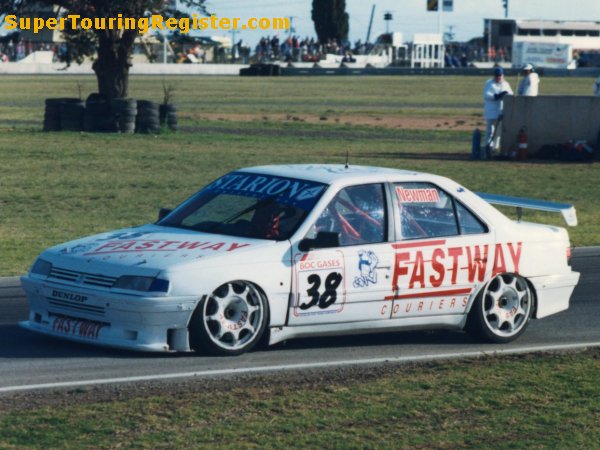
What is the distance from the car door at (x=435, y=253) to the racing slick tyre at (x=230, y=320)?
3.52 ft

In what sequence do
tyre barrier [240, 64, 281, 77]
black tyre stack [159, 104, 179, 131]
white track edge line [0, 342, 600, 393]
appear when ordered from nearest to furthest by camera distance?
1. white track edge line [0, 342, 600, 393]
2. black tyre stack [159, 104, 179, 131]
3. tyre barrier [240, 64, 281, 77]

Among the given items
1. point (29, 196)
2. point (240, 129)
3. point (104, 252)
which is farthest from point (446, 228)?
point (240, 129)

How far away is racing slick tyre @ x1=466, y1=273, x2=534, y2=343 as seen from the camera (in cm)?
956

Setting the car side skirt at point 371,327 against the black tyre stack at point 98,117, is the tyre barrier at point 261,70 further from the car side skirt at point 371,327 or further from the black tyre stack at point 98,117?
the car side skirt at point 371,327

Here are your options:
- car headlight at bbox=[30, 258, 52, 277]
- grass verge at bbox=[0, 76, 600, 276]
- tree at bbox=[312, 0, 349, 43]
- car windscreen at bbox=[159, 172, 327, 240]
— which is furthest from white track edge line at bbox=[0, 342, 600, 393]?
tree at bbox=[312, 0, 349, 43]

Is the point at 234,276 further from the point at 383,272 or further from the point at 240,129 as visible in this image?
the point at 240,129

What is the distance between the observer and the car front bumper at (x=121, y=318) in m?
8.23

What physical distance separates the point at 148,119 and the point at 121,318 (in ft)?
80.6

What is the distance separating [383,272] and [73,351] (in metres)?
2.13

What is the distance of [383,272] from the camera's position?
9094 mm

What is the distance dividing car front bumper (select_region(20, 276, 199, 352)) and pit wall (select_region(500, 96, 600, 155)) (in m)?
18.8

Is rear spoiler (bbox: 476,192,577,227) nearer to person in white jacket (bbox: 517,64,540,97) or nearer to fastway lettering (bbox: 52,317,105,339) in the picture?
fastway lettering (bbox: 52,317,105,339)

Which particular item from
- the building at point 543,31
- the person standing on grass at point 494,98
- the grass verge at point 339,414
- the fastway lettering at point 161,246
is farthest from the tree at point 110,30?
the building at point 543,31

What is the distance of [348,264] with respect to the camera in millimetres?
8922
